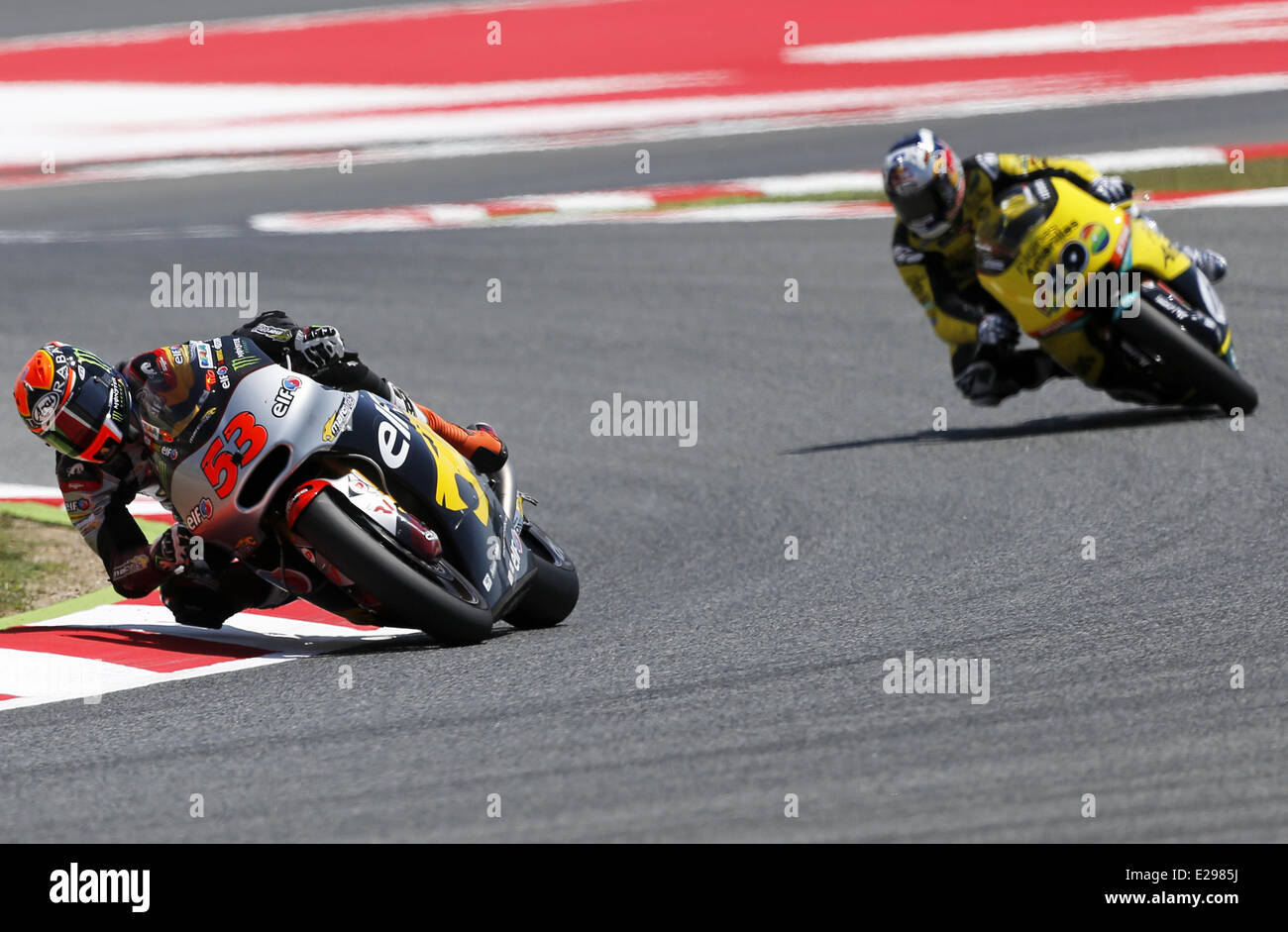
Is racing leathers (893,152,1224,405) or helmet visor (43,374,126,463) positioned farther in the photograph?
racing leathers (893,152,1224,405)

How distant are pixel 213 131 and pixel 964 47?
28.5 ft

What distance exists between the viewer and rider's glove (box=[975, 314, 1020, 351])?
10.7 meters

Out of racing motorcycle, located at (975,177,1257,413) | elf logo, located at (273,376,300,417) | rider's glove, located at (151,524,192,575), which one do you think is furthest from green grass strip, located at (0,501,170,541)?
racing motorcycle, located at (975,177,1257,413)

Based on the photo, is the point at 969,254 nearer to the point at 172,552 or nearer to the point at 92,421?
the point at 172,552

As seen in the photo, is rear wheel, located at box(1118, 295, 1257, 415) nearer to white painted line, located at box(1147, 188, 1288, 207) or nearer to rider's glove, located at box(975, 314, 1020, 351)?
rider's glove, located at box(975, 314, 1020, 351)

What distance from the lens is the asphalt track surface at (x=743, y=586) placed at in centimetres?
473

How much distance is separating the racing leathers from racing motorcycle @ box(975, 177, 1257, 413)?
0.16 m

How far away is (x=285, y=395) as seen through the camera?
21.4 ft

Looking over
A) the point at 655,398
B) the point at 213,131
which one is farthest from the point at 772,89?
the point at 655,398

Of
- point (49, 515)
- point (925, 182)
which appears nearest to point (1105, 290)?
point (925, 182)
